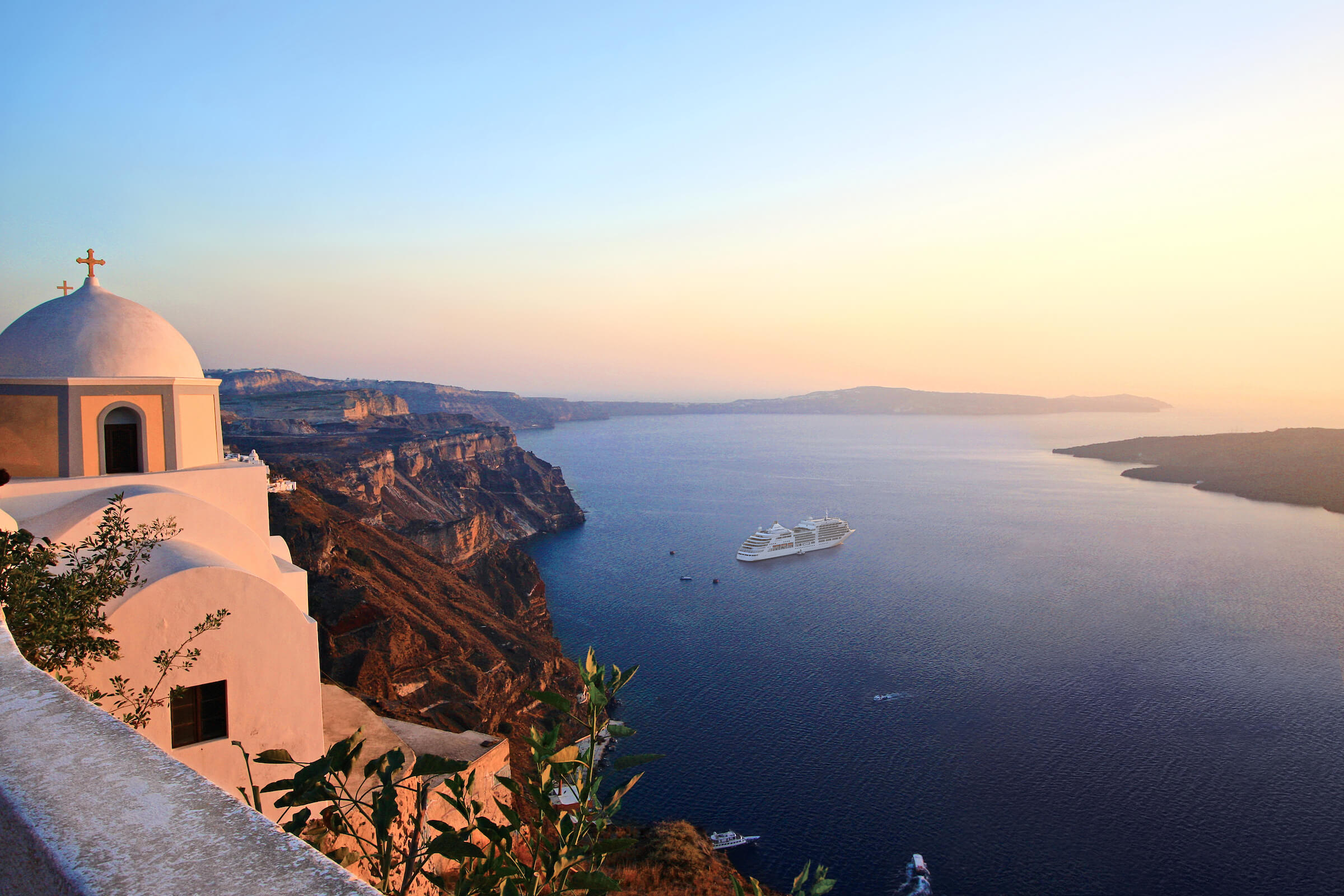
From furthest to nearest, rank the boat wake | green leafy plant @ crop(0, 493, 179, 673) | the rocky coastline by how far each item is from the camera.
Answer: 1. the rocky coastline
2. the boat wake
3. green leafy plant @ crop(0, 493, 179, 673)

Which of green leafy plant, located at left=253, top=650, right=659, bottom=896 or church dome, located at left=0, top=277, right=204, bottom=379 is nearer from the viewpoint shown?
green leafy plant, located at left=253, top=650, right=659, bottom=896

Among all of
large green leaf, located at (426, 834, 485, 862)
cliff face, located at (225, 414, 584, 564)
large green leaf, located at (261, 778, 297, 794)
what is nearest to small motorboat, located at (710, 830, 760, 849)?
large green leaf, located at (261, 778, 297, 794)

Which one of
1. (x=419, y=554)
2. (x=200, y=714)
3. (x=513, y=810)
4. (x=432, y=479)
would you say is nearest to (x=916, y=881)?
(x=200, y=714)

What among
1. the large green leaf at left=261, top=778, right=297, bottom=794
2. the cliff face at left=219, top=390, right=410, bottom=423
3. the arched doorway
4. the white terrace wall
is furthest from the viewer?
the cliff face at left=219, top=390, right=410, bottom=423

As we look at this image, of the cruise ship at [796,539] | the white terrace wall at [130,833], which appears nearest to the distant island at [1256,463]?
the cruise ship at [796,539]

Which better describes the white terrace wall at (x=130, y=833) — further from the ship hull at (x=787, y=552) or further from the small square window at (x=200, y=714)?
the ship hull at (x=787, y=552)

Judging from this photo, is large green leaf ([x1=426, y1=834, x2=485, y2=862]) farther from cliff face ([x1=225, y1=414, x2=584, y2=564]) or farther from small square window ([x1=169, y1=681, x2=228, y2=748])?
cliff face ([x1=225, y1=414, x2=584, y2=564])
